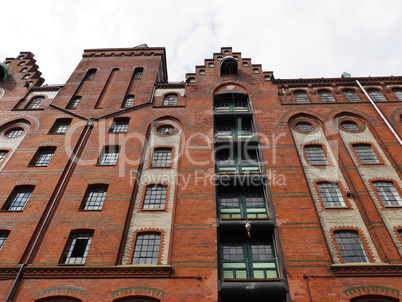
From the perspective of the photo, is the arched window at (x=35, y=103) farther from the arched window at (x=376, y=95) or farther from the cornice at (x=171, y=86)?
the arched window at (x=376, y=95)

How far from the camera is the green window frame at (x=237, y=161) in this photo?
16.6 metres

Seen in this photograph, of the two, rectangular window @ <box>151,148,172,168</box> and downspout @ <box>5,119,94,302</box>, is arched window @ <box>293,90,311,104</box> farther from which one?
downspout @ <box>5,119,94,302</box>

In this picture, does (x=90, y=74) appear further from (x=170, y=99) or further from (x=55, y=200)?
(x=55, y=200)

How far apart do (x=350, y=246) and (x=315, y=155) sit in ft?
19.6

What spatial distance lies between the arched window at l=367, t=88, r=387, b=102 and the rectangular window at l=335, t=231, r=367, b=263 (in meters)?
12.6

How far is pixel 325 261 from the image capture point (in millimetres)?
11945

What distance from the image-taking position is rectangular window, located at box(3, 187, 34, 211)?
14.9 meters

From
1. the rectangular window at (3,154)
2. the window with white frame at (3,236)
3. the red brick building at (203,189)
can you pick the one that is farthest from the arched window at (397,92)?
the rectangular window at (3,154)

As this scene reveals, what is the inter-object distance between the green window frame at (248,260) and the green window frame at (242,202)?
147cm

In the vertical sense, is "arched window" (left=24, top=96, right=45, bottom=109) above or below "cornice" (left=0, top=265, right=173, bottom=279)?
above

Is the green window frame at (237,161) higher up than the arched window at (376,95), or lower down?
lower down

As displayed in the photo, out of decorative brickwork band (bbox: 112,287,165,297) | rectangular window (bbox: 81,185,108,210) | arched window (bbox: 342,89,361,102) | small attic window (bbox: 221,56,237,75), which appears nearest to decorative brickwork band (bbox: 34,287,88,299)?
decorative brickwork band (bbox: 112,287,165,297)

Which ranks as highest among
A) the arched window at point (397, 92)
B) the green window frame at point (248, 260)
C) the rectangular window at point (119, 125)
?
the arched window at point (397, 92)

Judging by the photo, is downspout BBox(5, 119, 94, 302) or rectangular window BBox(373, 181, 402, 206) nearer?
downspout BBox(5, 119, 94, 302)
